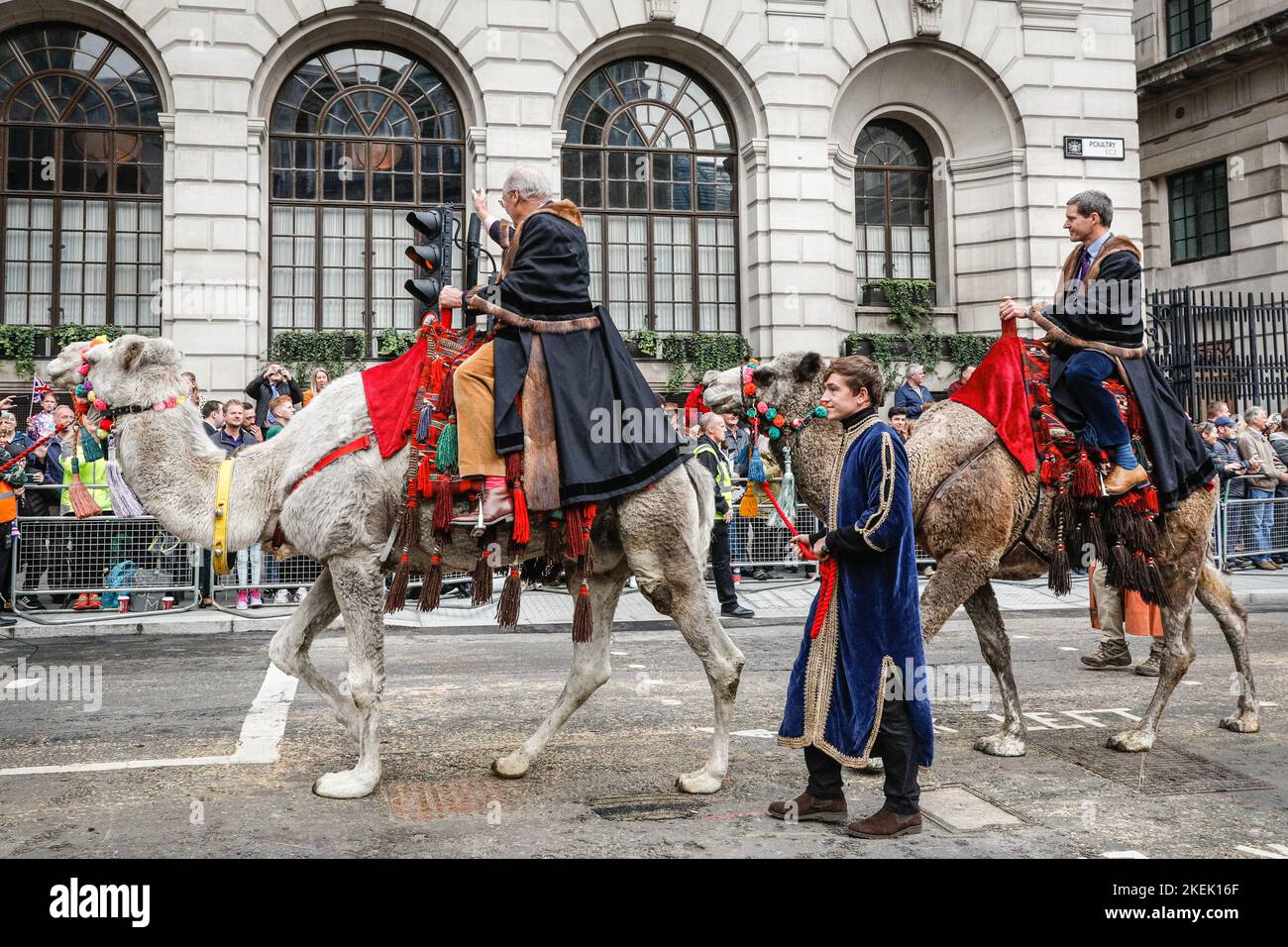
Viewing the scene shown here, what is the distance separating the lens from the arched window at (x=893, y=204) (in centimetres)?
2364

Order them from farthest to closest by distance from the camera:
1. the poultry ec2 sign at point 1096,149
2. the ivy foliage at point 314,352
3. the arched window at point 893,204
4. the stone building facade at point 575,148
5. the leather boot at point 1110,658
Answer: the arched window at point 893,204 < the poultry ec2 sign at point 1096,149 < the ivy foliage at point 314,352 < the stone building facade at point 575,148 < the leather boot at point 1110,658

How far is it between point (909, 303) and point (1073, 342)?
664 inches

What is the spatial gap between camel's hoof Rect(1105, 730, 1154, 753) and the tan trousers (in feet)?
13.2

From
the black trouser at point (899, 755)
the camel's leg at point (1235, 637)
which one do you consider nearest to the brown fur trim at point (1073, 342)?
the camel's leg at point (1235, 637)

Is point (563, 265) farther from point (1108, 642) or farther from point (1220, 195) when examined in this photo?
point (1220, 195)

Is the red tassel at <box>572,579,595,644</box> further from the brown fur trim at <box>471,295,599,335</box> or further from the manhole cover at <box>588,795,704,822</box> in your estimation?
the brown fur trim at <box>471,295,599,335</box>

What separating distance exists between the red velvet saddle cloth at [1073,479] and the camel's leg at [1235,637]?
0.76 metres

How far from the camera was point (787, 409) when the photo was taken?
5.78 metres

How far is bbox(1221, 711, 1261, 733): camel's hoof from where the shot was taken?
675 centimetres

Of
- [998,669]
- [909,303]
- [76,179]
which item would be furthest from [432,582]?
[909,303]

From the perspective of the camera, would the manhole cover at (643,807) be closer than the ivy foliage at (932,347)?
Yes

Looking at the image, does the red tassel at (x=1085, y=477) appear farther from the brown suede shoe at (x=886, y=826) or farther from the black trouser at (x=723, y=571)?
the black trouser at (x=723, y=571)

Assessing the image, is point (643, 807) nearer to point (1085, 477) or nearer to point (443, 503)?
point (443, 503)

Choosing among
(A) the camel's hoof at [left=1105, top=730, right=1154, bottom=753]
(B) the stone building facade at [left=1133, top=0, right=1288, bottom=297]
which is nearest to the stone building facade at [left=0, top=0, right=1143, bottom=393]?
(B) the stone building facade at [left=1133, top=0, right=1288, bottom=297]
